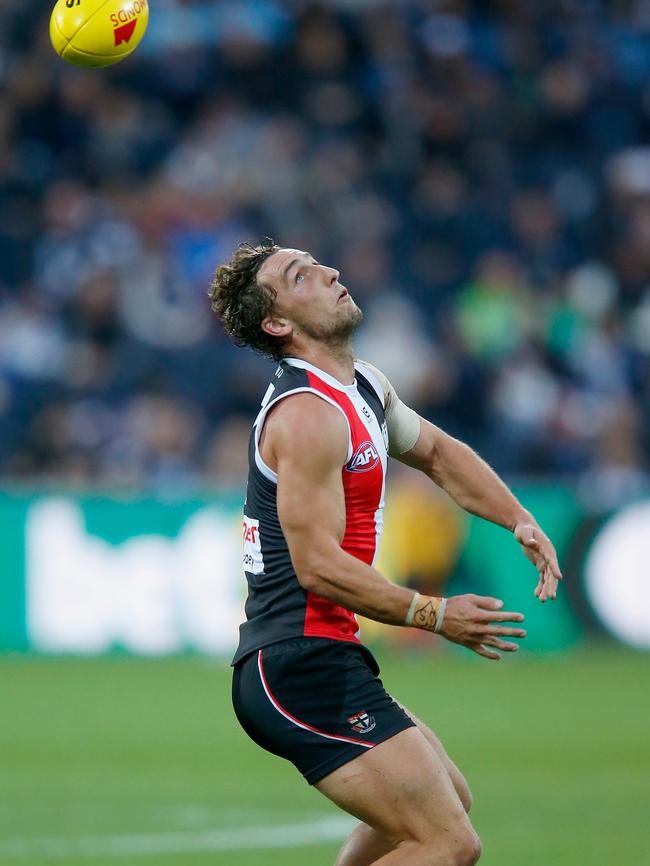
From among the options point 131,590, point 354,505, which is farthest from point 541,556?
point 131,590

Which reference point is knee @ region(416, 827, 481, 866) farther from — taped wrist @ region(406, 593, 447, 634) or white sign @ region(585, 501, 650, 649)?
white sign @ region(585, 501, 650, 649)

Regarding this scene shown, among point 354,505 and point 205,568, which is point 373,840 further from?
point 205,568

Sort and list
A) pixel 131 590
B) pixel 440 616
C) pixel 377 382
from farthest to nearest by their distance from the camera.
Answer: pixel 131 590 → pixel 377 382 → pixel 440 616

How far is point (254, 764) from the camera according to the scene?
10.3 meters

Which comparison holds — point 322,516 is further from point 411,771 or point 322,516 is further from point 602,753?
point 602,753

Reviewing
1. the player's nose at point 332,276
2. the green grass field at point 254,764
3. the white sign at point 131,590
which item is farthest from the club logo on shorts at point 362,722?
the white sign at point 131,590

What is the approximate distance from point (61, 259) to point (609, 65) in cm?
730

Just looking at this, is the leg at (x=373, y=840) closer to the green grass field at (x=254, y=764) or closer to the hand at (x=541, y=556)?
the hand at (x=541, y=556)

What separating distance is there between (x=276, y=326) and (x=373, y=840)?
5.96 ft

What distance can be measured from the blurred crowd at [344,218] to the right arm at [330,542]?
408 inches

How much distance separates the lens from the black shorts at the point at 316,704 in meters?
5.16

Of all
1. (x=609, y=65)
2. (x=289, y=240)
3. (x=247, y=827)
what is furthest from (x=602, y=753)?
(x=609, y=65)

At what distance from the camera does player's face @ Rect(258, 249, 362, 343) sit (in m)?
5.61

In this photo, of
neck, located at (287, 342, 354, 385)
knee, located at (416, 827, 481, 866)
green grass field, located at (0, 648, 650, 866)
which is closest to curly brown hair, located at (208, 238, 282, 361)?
neck, located at (287, 342, 354, 385)
